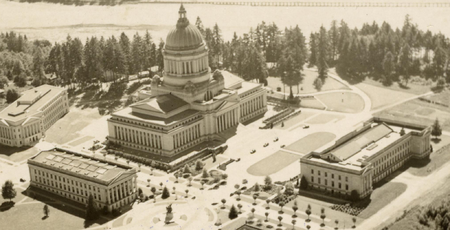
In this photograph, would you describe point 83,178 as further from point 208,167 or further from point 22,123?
point 22,123

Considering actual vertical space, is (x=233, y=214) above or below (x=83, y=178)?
below

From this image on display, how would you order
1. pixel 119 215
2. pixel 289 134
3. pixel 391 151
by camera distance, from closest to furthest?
pixel 119 215 → pixel 391 151 → pixel 289 134

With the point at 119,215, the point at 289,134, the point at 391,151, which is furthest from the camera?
the point at 289,134

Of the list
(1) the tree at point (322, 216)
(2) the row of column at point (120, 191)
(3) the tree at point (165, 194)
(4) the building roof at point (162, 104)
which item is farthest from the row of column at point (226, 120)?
(1) the tree at point (322, 216)

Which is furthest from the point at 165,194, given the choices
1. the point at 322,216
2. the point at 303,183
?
the point at 322,216

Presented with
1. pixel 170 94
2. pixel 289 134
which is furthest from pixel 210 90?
pixel 289 134

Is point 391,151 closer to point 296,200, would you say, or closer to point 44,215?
point 296,200

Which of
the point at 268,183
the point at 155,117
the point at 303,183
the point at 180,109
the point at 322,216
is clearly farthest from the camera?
the point at 180,109
